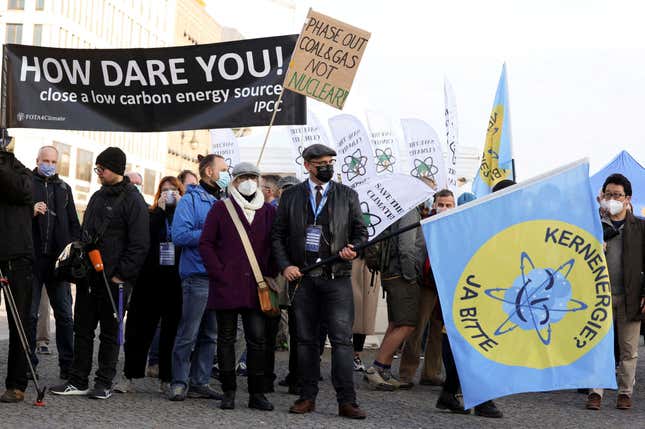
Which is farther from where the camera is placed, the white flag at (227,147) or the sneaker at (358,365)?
the white flag at (227,147)

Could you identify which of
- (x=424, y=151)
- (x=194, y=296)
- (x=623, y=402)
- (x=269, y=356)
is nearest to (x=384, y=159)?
(x=424, y=151)

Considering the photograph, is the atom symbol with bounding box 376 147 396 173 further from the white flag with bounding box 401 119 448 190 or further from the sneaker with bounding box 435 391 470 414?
the sneaker with bounding box 435 391 470 414

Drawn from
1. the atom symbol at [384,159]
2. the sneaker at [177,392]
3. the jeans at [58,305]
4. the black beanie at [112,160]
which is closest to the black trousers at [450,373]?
the sneaker at [177,392]

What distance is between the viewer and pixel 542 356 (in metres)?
7.66

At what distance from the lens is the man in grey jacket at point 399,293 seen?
10109 mm

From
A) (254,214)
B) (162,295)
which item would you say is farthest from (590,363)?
(162,295)

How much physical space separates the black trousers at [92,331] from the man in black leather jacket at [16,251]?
0.56 metres

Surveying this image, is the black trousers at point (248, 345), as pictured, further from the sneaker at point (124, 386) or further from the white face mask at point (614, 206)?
the white face mask at point (614, 206)

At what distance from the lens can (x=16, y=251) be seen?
8.18 meters

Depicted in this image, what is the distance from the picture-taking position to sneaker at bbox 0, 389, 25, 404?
26.8ft

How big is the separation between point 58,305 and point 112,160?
2.02 metres

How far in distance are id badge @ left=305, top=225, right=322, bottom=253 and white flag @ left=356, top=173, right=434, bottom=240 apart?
1460 mm

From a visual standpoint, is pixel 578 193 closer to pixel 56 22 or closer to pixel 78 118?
pixel 78 118

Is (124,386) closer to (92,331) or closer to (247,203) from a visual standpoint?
(92,331)
